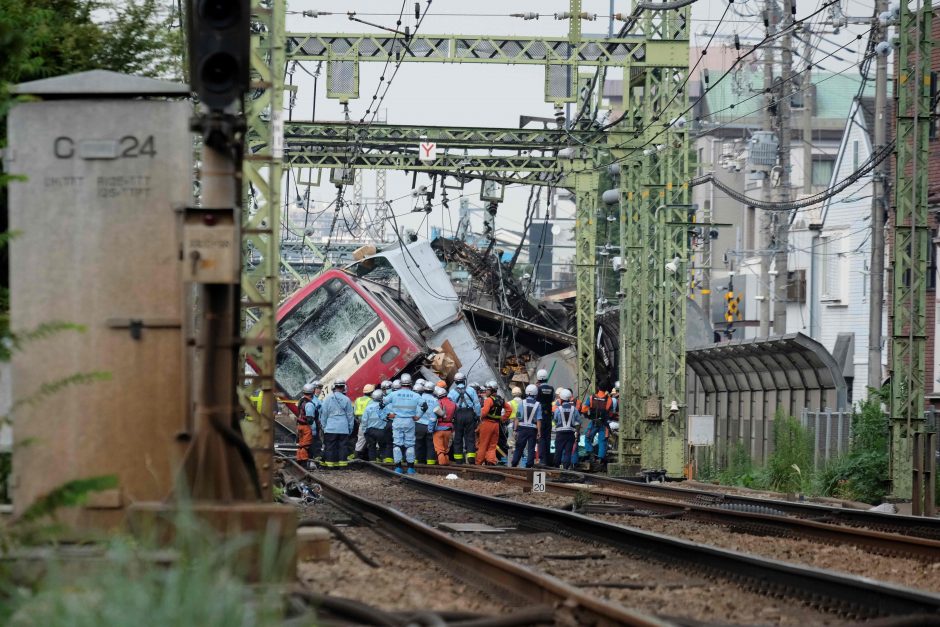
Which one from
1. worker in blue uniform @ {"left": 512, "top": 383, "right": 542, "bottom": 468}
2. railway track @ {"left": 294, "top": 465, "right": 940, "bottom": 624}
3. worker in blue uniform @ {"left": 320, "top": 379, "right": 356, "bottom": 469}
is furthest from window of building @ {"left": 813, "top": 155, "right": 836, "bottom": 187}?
railway track @ {"left": 294, "top": 465, "right": 940, "bottom": 624}

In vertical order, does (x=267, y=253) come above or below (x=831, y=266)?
below

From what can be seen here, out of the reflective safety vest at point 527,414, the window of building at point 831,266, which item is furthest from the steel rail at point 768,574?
the window of building at point 831,266

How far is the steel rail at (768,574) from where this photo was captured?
355 inches

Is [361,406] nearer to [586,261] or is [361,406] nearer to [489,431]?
[489,431]

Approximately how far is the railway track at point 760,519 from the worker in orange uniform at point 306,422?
710 cm

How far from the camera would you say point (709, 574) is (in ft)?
37.4

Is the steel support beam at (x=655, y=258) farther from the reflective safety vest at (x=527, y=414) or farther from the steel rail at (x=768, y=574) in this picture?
the steel rail at (x=768, y=574)

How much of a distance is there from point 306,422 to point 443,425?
2.68m

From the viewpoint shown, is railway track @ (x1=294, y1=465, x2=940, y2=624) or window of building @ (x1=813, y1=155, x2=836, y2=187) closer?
railway track @ (x1=294, y1=465, x2=940, y2=624)

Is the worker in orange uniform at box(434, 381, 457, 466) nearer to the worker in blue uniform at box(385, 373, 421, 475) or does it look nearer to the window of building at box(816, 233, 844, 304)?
the worker in blue uniform at box(385, 373, 421, 475)

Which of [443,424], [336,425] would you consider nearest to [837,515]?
[336,425]

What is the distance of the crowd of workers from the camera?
28.6m

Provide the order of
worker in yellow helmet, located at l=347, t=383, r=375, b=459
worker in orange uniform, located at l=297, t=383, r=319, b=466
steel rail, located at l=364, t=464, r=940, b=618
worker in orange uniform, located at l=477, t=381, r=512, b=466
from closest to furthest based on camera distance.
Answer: steel rail, located at l=364, t=464, r=940, b=618
worker in orange uniform, located at l=297, t=383, r=319, b=466
worker in orange uniform, located at l=477, t=381, r=512, b=466
worker in yellow helmet, located at l=347, t=383, r=375, b=459

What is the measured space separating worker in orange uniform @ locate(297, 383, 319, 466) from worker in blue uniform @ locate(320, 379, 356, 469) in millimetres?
1180
